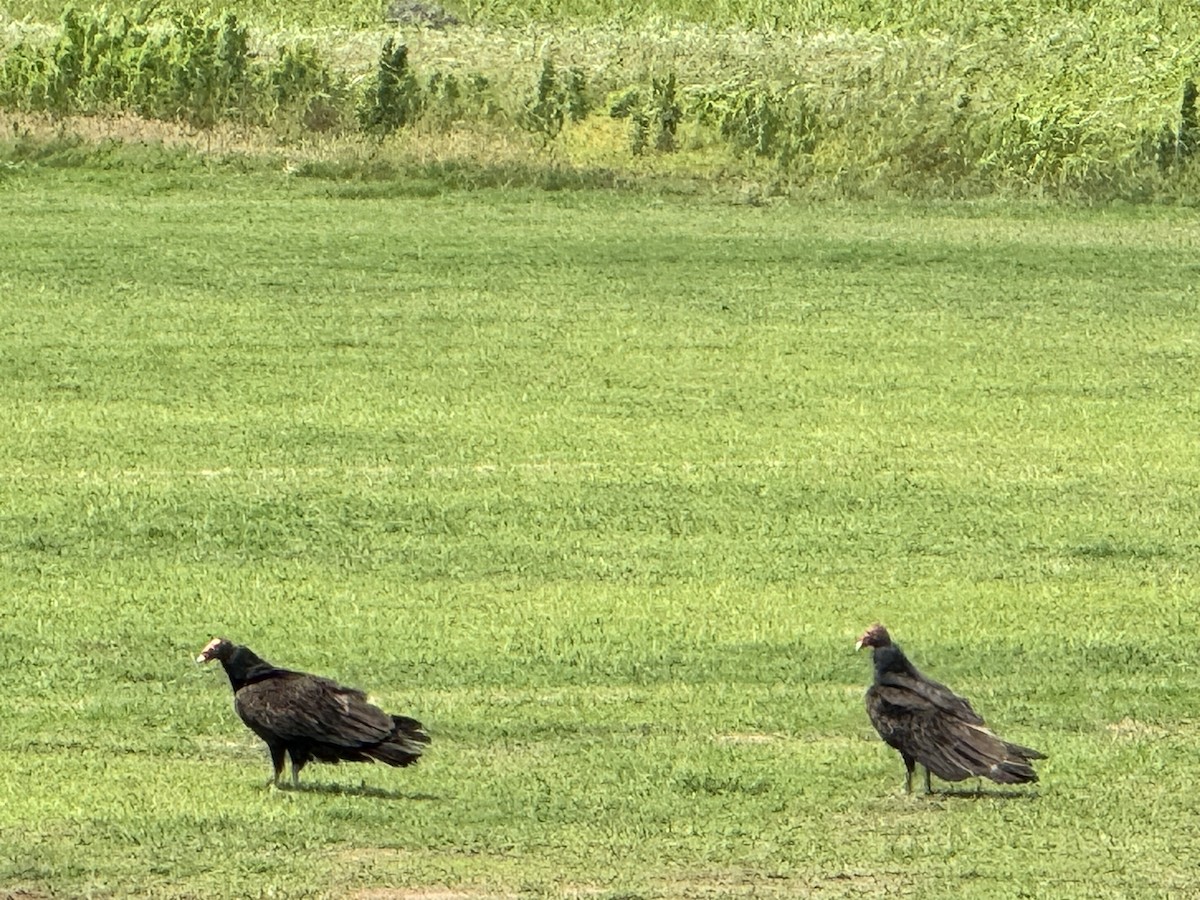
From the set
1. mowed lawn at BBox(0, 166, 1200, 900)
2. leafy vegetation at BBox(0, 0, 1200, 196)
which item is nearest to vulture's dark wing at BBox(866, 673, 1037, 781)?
mowed lawn at BBox(0, 166, 1200, 900)

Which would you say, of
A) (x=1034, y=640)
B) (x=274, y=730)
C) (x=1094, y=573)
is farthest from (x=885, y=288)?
(x=274, y=730)

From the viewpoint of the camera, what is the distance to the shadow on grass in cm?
888

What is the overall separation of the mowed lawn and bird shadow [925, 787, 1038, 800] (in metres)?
0.02

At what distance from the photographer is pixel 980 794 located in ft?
29.5

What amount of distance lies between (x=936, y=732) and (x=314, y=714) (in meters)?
2.03

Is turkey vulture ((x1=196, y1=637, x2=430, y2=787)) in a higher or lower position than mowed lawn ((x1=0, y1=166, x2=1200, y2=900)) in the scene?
higher

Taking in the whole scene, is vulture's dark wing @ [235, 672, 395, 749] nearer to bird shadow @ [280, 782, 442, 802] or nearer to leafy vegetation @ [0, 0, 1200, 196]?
Result: bird shadow @ [280, 782, 442, 802]

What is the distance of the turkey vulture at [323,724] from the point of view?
854 centimetres

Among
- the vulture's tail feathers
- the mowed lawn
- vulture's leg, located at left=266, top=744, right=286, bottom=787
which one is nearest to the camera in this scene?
the mowed lawn

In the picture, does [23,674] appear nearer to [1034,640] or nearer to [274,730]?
[274,730]

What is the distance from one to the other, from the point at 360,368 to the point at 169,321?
211 centimetres

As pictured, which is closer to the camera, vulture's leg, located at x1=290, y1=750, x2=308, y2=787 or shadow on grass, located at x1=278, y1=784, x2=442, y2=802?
vulture's leg, located at x1=290, y1=750, x2=308, y2=787

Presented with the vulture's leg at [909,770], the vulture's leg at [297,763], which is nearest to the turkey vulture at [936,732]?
the vulture's leg at [909,770]

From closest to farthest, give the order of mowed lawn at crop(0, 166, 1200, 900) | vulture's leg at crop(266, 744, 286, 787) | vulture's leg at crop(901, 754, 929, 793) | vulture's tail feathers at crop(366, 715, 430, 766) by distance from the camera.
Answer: mowed lawn at crop(0, 166, 1200, 900) < vulture's tail feathers at crop(366, 715, 430, 766) < vulture's leg at crop(901, 754, 929, 793) < vulture's leg at crop(266, 744, 286, 787)
